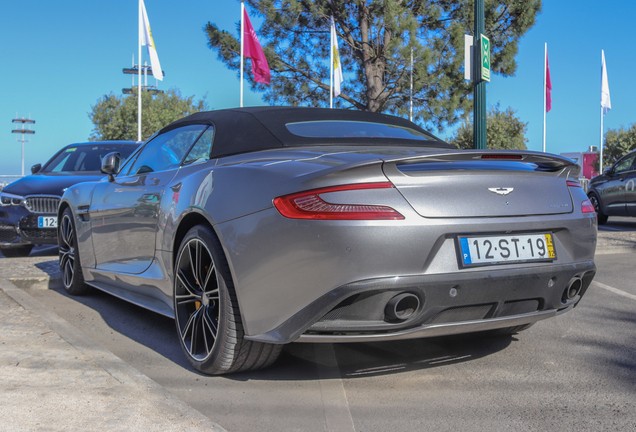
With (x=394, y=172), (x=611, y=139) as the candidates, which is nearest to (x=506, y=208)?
(x=394, y=172)

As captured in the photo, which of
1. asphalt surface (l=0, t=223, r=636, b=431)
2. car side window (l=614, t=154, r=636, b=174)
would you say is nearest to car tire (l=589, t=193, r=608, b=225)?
car side window (l=614, t=154, r=636, b=174)

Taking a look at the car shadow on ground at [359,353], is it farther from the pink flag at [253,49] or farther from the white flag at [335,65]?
the white flag at [335,65]

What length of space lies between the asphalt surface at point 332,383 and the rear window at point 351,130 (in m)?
1.24

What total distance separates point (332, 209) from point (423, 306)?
55 centimetres

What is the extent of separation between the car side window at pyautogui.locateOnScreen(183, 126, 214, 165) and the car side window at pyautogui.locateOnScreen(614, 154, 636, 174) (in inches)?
416

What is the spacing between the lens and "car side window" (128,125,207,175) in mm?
3820

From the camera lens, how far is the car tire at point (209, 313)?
2887mm

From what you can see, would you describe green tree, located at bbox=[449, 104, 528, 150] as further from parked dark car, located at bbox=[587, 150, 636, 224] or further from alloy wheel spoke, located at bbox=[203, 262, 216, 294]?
alloy wheel spoke, located at bbox=[203, 262, 216, 294]

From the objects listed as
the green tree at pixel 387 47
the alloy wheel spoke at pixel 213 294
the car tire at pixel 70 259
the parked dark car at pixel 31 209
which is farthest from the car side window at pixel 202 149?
the green tree at pixel 387 47

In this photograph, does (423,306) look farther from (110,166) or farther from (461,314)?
(110,166)

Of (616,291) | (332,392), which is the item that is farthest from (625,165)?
(332,392)

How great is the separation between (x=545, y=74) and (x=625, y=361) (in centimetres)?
2551

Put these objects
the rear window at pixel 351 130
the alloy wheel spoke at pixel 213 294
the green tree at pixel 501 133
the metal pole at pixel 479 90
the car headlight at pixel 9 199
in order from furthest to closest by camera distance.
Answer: the green tree at pixel 501 133 < the metal pole at pixel 479 90 < the car headlight at pixel 9 199 < the rear window at pixel 351 130 < the alloy wheel spoke at pixel 213 294

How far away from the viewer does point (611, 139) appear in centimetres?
5753
